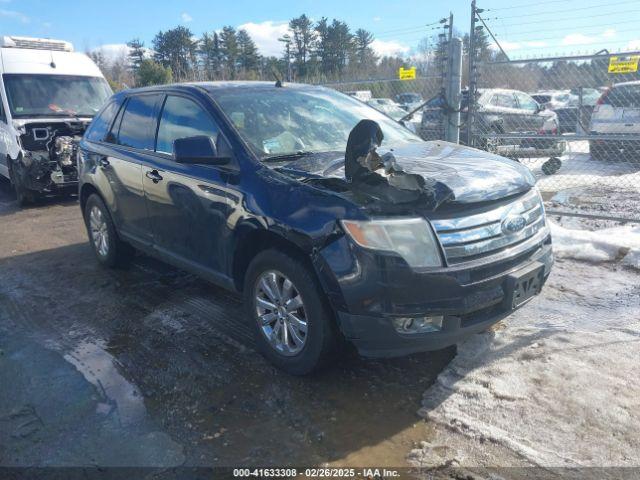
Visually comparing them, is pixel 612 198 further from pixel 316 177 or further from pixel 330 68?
pixel 330 68

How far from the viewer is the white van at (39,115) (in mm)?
9258

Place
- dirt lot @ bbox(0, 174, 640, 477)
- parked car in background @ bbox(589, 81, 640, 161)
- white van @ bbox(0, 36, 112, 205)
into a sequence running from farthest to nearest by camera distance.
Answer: white van @ bbox(0, 36, 112, 205) < parked car in background @ bbox(589, 81, 640, 161) < dirt lot @ bbox(0, 174, 640, 477)

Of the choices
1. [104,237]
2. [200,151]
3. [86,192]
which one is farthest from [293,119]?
[86,192]

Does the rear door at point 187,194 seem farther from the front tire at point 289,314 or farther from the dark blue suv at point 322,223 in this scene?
the front tire at point 289,314

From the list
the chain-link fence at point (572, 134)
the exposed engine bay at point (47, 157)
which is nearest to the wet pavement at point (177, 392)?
the chain-link fence at point (572, 134)

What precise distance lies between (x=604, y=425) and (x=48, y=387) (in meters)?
3.42

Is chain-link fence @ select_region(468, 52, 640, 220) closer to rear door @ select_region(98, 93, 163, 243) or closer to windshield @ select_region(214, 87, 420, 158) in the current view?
windshield @ select_region(214, 87, 420, 158)

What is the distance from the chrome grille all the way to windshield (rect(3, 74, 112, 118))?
9039 millimetres

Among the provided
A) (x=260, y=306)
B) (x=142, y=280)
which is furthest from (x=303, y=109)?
(x=142, y=280)

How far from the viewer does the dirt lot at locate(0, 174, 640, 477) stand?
109 inches

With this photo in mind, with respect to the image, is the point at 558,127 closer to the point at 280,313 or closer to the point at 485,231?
the point at 485,231

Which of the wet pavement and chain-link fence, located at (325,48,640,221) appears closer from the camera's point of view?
the wet pavement

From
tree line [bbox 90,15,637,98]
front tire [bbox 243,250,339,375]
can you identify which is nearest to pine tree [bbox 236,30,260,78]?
tree line [bbox 90,15,637,98]

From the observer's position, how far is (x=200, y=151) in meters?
3.69
